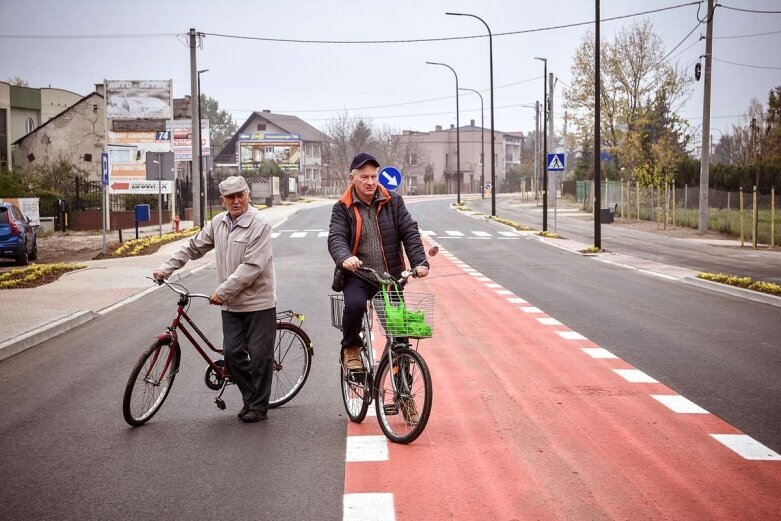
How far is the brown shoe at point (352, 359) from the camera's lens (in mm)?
6953

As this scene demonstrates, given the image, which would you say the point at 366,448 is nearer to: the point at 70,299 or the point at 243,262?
the point at 243,262

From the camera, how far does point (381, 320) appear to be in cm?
641

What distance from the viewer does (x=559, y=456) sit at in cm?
614

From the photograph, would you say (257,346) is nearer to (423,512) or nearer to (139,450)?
(139,450)

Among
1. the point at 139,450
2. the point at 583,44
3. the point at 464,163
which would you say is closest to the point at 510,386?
the point at 139,450

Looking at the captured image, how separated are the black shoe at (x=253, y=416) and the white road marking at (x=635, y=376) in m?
3.43

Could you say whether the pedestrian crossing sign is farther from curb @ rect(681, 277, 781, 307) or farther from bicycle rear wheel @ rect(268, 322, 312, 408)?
bicycle rear wheel @ rect(268, 322, 312, 408)

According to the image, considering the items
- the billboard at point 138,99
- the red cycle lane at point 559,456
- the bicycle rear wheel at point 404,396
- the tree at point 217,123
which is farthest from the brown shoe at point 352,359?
the tree at point 217,123

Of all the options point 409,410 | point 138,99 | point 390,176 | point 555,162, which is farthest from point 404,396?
point 138,99

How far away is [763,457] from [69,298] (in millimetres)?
12438

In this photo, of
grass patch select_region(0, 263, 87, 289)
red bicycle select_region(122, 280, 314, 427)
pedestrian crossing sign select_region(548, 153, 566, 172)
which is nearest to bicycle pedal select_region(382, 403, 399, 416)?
red bicycle select_region(122, 280, 314, 427)

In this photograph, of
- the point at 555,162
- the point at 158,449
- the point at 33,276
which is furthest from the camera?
the point at 555,162

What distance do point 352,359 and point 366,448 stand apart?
77 centimetres

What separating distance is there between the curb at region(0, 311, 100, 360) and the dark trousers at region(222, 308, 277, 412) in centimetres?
455
